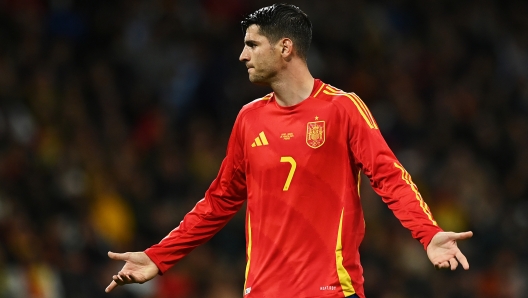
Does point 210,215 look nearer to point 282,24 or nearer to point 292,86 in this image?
point 292,86

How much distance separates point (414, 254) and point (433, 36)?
3847 millimetres

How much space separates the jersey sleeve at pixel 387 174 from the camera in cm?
416

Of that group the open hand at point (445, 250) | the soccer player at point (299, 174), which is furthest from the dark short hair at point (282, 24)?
the open hand at point (445, 250)

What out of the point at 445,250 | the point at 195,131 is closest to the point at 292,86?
the point at 445,250

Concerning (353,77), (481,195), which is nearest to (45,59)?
(353,77)

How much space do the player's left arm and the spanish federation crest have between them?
0.14 meters

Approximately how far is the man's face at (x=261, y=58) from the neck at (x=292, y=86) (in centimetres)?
5

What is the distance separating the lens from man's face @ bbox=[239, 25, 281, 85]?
4.71 metres

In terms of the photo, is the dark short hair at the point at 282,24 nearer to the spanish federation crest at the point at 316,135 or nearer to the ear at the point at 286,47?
the ear at the point at 286,47

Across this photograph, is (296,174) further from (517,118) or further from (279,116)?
(517,118)

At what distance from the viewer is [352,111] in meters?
4.52

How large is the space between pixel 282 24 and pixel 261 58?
20cm

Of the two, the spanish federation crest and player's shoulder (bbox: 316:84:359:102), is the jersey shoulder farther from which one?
the spanish federation crest

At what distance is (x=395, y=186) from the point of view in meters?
4.31
